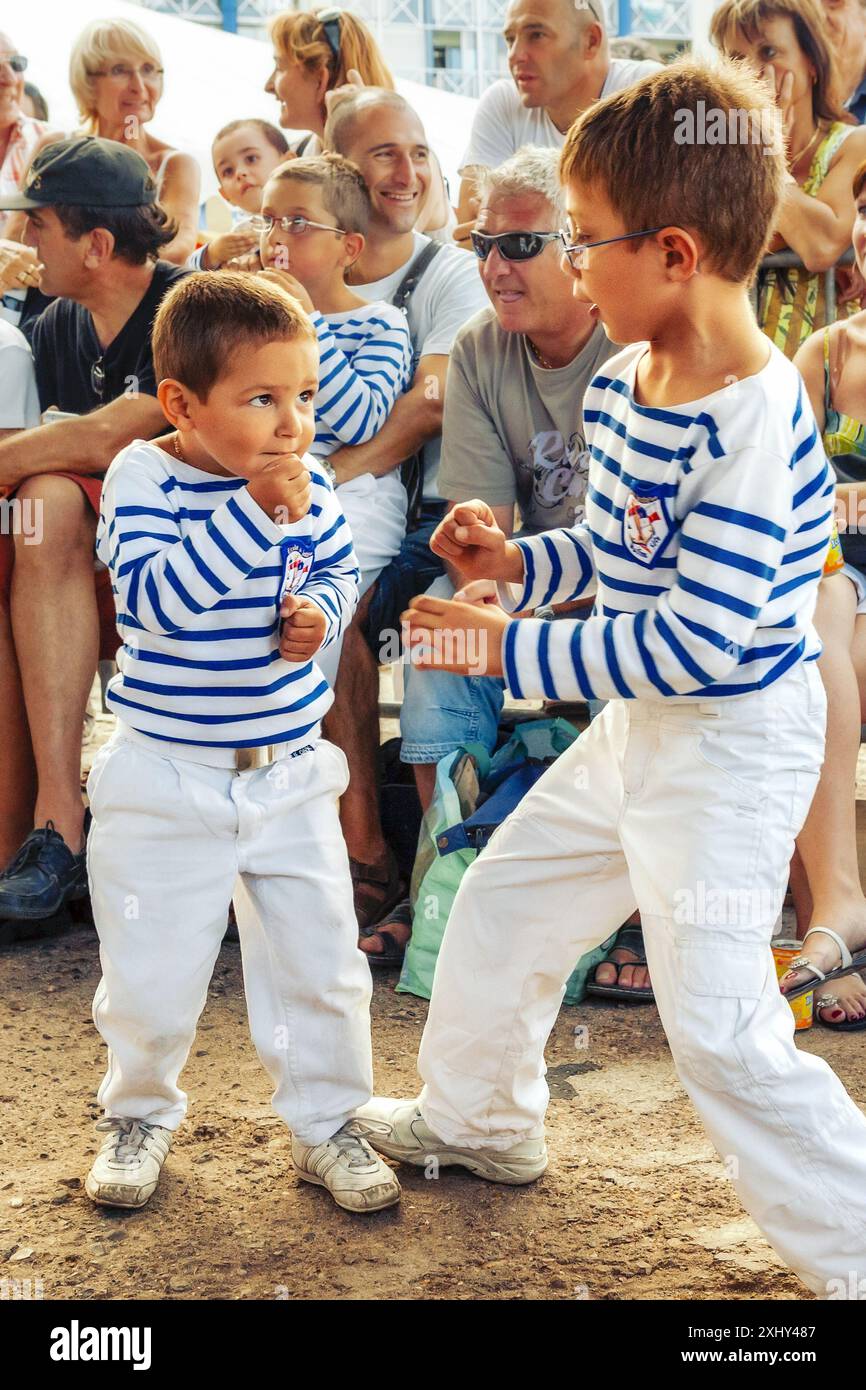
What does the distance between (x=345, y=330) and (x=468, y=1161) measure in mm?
2110

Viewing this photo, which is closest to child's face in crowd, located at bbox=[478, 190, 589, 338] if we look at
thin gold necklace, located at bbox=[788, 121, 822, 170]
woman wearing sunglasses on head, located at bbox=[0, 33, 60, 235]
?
thin gold necklace, located at bbox=[788, 121, 822, 170]

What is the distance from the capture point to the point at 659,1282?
1.99 meters

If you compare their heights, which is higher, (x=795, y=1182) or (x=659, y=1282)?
(x=795, y=1182)

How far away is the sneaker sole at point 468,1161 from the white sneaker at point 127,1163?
33 cm

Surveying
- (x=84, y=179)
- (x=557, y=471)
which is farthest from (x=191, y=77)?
(x=557, y=471)

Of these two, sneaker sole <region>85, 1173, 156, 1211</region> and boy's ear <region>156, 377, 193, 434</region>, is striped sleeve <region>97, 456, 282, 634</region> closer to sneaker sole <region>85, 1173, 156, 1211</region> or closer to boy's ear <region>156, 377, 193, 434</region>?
boy's ear <region>156, 377, 193, 434</region>

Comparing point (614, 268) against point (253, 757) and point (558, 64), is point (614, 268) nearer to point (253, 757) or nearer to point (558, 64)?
point (253, 757)

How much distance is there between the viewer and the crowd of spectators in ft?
10.6

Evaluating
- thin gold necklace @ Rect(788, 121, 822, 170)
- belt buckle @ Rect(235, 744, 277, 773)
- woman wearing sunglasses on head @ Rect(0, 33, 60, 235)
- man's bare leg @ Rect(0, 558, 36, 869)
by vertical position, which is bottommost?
man's bare leg @ Rect(0, 558, 36, 869)

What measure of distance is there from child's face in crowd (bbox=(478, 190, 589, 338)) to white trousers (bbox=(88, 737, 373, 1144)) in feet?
4.58

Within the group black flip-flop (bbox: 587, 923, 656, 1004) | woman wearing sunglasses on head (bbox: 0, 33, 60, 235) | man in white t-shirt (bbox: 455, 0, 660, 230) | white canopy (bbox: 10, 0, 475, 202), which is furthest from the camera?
white canopy (bbox: 10, 0, 475, 202)

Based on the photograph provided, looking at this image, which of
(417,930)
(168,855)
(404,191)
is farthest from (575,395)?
(168,855)

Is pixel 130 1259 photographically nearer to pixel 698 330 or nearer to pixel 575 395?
pixel 698 330

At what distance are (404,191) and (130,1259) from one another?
2.79 meters
